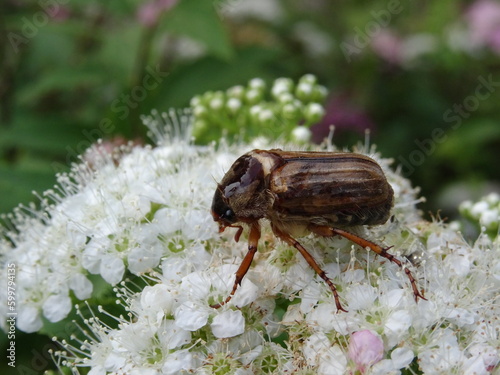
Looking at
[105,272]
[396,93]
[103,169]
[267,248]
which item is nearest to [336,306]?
[267,248]

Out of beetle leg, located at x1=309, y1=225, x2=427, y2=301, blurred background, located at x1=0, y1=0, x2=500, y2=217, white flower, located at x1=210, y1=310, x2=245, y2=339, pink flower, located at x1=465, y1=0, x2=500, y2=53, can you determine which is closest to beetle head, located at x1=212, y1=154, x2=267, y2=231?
beetle leg, located at x1=309, y1=225, x2=427, y2=301

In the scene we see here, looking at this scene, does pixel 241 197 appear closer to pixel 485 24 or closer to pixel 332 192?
pixel 332 192

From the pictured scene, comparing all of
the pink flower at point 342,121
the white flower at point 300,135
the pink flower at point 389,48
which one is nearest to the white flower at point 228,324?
the white flower at point 300,135

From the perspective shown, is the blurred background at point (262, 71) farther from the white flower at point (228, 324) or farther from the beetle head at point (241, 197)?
the white flower at point (228, 324)

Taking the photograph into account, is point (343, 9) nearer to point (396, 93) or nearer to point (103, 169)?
point (396, 93)

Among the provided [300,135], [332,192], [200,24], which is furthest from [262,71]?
[332,192]

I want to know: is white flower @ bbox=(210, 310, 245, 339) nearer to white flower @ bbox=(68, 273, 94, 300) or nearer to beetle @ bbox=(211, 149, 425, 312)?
beetle @ bbox=(211, 149, 425, 312)
